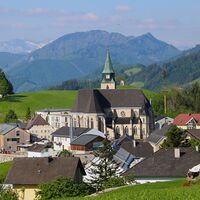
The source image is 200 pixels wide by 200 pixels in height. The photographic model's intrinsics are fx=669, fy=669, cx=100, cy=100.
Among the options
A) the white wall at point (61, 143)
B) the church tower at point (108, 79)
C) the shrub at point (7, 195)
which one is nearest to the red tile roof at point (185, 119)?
Answer: the white wall at point (61, 143)

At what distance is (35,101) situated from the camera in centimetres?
16200

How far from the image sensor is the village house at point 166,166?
155 feet

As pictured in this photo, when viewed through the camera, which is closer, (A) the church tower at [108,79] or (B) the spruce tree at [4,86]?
(A) the church tower at [108,79]

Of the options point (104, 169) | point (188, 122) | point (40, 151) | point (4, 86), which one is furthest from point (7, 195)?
point (4, 86)

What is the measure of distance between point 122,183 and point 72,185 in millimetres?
5017

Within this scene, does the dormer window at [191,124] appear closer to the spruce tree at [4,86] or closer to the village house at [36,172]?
the spruce tree at [4,86]

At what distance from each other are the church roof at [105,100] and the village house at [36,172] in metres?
56.1

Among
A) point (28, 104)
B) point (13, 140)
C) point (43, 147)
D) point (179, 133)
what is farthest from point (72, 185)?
point (28, 104)

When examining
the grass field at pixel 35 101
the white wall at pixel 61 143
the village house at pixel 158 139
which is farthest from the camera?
the grass field at pixel 35 101

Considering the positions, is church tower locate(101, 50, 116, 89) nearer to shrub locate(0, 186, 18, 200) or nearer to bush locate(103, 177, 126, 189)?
bush locate(103, 177, 126, 189)

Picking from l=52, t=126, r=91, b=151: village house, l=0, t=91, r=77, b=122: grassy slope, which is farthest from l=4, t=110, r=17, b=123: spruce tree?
l=52, t=126, r=91, b=151: village house

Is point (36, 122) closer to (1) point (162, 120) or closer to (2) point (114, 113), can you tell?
(2) point (114, 113)

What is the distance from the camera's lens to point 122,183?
42375 millimetres

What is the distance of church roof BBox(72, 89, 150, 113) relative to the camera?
10538cm
